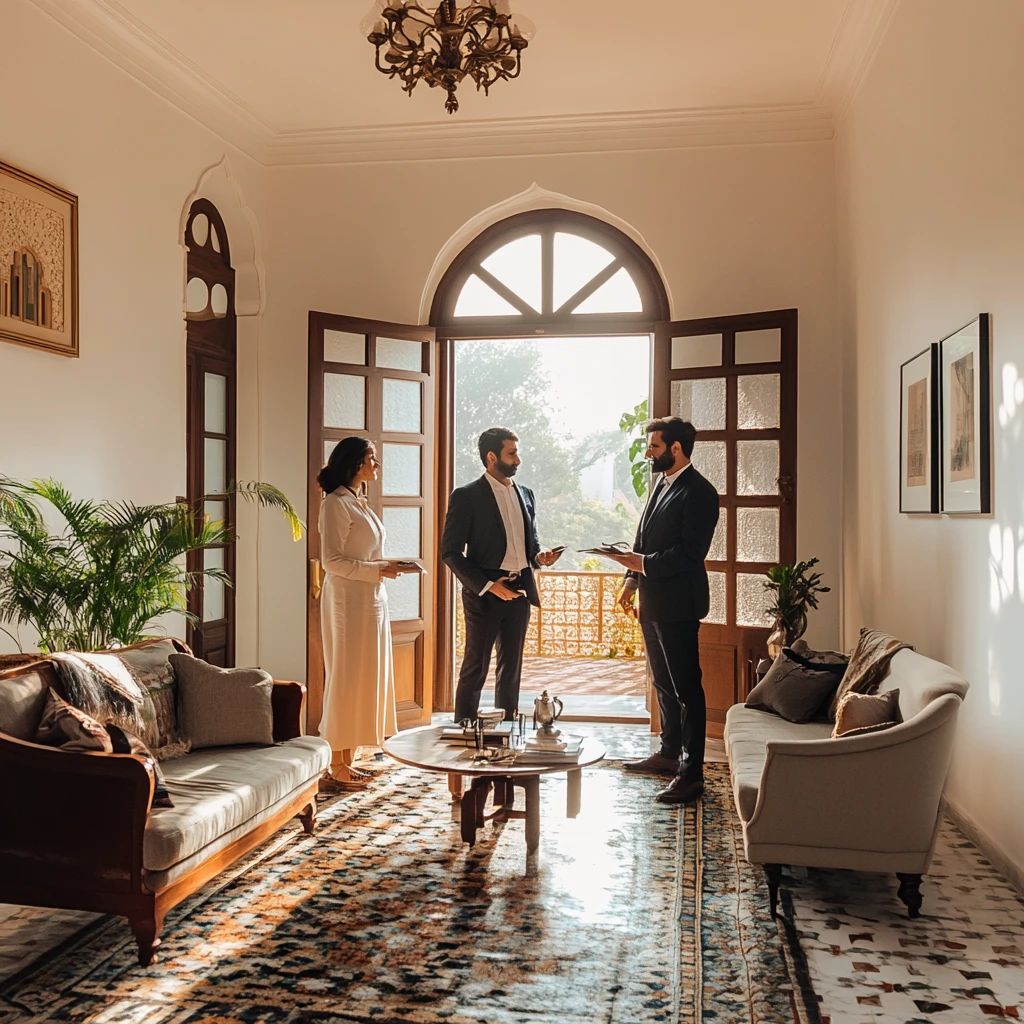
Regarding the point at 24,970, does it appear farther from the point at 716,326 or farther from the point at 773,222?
the point at 773,222

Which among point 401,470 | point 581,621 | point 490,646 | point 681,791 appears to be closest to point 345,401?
point 401,470

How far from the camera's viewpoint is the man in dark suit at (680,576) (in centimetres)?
528

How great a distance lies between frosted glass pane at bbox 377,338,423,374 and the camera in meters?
7.07

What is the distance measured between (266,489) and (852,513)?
348cm

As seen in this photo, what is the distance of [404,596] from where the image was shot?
7.09 metres

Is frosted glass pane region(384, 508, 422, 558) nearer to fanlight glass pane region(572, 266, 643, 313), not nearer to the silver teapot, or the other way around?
fanlight glass pane region(572, 266, 643, 313)

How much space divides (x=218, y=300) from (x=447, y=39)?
3.55 metres

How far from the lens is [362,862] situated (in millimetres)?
4180

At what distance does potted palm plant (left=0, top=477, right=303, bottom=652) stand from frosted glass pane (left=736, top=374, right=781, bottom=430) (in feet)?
11.1

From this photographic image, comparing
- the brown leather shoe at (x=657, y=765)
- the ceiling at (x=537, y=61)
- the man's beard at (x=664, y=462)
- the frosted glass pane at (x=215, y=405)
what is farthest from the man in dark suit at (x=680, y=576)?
the frosted glass pane at (x=215, y=405)

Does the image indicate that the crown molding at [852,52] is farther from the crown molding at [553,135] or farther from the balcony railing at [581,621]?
the balcony railing at [581,621]

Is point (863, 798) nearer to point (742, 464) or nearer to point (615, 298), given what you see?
point (742, 464)

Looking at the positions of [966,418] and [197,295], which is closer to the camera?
[966,418]

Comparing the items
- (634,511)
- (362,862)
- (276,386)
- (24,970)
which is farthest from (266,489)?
(634,511)
